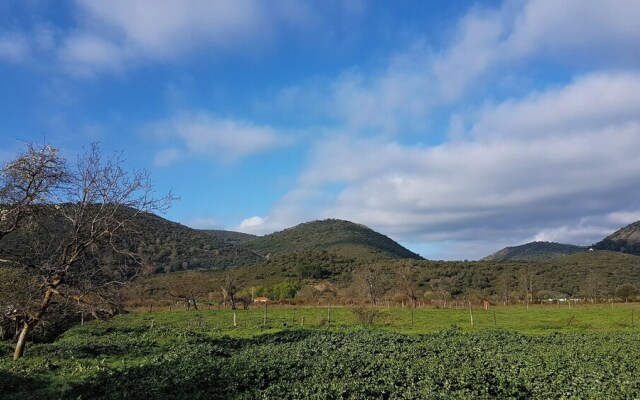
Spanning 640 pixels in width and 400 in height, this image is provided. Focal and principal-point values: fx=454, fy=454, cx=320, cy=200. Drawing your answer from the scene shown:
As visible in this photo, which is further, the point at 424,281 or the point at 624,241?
the point at 624,241

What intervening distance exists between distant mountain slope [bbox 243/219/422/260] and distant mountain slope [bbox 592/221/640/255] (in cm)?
6804

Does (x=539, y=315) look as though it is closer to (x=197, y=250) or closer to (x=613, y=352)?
(x=613, y=352)

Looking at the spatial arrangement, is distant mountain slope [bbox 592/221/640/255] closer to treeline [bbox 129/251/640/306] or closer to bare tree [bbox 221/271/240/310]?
treeline [bbox 129/251/640/306]

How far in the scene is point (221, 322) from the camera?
44875 mm

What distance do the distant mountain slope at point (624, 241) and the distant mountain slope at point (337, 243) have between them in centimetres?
6804

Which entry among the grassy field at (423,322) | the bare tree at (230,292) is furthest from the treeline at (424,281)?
the grassy field at (423,322)

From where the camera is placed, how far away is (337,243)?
159875mm

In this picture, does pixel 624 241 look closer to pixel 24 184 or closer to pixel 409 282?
pixel 409 282

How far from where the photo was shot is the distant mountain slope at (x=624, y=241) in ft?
512

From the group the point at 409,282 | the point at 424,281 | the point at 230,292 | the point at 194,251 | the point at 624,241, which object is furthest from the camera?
the point at 624,241

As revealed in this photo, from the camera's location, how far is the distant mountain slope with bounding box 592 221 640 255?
15612 cm

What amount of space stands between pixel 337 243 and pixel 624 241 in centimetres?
10323

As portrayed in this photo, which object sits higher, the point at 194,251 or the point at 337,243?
the point at 337,243

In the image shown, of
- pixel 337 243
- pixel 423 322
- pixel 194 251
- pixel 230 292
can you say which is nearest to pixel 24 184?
pixel 423 322
